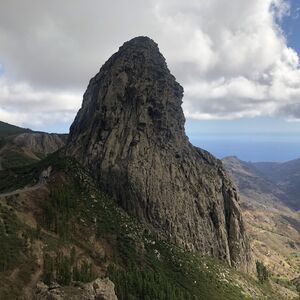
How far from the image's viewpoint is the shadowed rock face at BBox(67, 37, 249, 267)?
14762 centimetres

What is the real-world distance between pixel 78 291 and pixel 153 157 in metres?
78.3

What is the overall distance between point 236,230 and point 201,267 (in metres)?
38.7

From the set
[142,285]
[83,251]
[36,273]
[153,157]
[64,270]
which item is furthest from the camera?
[153,157]

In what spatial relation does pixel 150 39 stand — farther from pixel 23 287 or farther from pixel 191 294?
pixel 23 287

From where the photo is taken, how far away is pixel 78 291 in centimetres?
8081

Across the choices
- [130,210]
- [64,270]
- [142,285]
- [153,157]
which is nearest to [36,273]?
[64,270]

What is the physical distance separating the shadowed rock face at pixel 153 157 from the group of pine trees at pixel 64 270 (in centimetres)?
4258

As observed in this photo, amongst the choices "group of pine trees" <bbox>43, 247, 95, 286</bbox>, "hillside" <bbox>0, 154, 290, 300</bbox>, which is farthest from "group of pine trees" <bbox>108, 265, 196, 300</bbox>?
"group of pine trees" <bbox>43, 247, 95, 286</bbox>

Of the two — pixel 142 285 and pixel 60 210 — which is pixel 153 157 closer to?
pixel 60 210

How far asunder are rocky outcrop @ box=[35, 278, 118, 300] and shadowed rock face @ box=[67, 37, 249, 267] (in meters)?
59.2

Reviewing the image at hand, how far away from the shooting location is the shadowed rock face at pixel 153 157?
14762 cm

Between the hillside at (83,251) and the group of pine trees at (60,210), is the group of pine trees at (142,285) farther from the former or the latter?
the group of pine trees at (60,210)

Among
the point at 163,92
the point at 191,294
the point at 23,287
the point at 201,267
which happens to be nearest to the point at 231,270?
the point at 201,267

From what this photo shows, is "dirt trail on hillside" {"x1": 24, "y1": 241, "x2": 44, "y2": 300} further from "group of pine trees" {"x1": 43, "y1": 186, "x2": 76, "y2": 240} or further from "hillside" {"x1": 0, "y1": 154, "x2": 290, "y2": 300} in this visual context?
"group of pine trees" {"x1": 43, "y1": 186, "x2": 76, "y2": 240}
